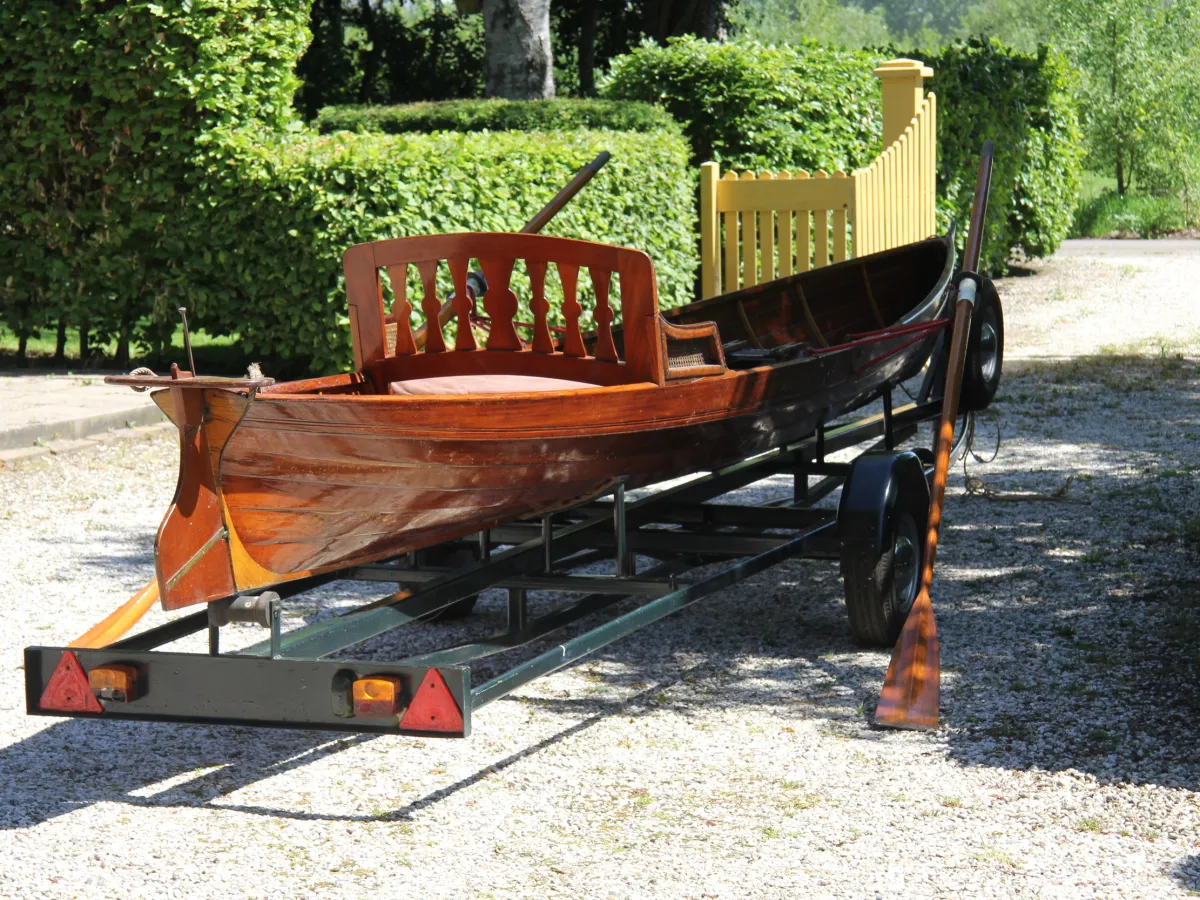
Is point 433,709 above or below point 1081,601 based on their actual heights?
above

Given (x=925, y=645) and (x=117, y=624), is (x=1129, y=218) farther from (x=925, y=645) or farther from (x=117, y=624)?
(x=117, y=624)

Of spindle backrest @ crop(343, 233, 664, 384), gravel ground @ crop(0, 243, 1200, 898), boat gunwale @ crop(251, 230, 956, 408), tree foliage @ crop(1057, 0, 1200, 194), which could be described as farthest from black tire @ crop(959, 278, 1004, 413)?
tree foliage @ crop(1057, 0, 1200, 194)

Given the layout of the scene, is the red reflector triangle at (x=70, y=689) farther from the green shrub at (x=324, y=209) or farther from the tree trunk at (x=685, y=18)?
the tree trunk at (x=685, y=18)

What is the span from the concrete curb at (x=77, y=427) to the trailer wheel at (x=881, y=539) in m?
5.19

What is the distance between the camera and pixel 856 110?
15539 mm

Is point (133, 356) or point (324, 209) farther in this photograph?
point (133, 356)

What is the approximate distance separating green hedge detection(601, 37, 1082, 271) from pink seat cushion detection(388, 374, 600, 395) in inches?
379

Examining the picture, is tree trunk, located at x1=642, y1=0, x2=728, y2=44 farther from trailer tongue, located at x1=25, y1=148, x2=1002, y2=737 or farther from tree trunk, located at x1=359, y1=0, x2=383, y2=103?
trailer tongue, located at x1=25, y1=148, x2=1002, y2=737

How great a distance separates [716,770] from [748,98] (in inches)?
423

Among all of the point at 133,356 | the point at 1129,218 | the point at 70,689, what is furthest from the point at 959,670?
the point at 1129,218

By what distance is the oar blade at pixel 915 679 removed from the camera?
15.8ft

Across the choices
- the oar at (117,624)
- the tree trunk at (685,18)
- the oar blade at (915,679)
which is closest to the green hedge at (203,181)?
the oar at (117,624)

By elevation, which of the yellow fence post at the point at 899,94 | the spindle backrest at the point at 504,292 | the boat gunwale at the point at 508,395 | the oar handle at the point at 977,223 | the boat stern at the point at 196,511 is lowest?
the boat stern at the point at 196,511

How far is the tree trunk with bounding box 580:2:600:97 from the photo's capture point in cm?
2798
